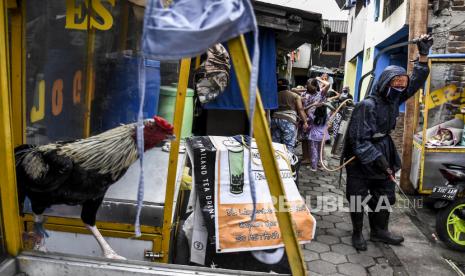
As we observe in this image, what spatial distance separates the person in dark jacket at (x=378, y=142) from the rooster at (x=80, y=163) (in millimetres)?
2607

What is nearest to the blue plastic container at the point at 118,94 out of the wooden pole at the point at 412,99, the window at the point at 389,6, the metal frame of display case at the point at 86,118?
the metal frame of display case at the point at 86,118

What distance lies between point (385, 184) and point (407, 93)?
3.49 feet

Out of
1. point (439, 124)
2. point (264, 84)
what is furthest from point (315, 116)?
point (264, 84)

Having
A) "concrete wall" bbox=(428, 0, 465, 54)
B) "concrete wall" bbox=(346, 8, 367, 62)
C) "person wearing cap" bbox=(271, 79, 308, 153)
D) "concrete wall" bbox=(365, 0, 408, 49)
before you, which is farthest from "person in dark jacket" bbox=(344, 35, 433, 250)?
"concrete wall" bbox=(346, 8, 367, 62)

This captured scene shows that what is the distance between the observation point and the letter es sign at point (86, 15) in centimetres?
279

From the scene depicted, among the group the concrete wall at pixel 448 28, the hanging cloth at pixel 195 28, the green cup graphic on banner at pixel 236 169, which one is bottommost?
the green cup graphic on banner at pixel 236 169

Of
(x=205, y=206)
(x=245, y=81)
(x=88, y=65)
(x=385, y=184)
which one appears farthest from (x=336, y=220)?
(x=245, y=81)

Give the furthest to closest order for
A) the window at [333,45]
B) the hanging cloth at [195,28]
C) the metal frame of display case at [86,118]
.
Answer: the window at [333,45] < the metal frame of display case at [86,118] < the hanging cloth at [195,28]

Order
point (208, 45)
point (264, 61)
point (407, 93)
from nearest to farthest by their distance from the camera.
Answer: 1. point (208, 45)
2. point (407, 93)
3. point (264, 61)

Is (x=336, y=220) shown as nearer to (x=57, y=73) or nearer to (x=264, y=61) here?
(x=264, y=61)

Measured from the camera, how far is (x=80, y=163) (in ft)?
7.68

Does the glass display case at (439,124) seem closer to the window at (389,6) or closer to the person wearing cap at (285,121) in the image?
the person wearing cap at (285,121)

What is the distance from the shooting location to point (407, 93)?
447 cm

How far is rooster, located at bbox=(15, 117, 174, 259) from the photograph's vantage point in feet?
7.65
